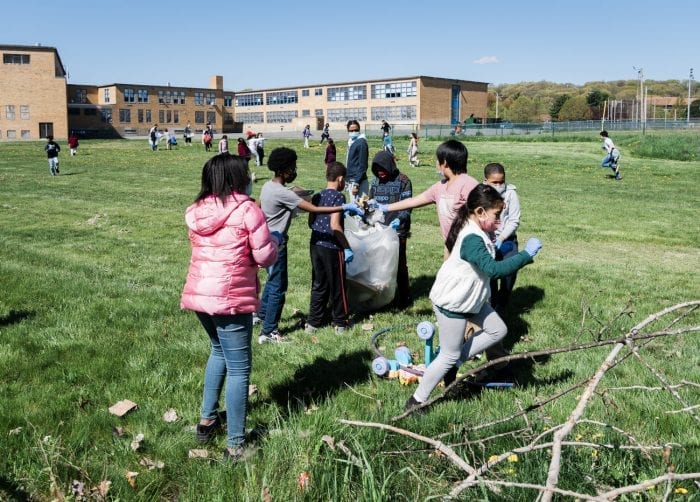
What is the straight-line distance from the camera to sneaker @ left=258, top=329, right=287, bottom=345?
5926mm

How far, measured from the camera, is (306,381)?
5012 mm

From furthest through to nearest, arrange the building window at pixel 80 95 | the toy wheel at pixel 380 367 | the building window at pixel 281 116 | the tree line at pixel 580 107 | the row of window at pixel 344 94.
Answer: the tree line at pixel 580 107 → the building window at pixel 281 116 → the building window at pixel 80 95 → the row of window at pixel 344 94 → the toy wheel at pixel 380 367

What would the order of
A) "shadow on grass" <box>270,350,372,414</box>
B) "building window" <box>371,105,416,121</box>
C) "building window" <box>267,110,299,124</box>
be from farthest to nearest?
"building window" <box>267,110,299,124</box>, "building window" <box>371,105,416,121</box>, "shadow on grass" <box>270,350,372,414</box>

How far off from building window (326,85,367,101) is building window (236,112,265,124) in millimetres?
14575

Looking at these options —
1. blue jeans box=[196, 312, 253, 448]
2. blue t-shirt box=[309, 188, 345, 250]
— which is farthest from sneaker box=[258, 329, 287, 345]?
blue jeans box=[196, 312, 253, 448]

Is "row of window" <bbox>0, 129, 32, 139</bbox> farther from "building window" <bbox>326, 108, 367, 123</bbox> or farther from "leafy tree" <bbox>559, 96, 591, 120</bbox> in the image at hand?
"leafy tree" <bbox>559, 96, 591, 120</bbox>

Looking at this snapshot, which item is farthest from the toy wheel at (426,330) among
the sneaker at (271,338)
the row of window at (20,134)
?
the row of window at (20,134)

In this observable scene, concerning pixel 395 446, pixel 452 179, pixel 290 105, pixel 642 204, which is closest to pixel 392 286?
pixel 452 179

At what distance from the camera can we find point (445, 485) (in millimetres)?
3020

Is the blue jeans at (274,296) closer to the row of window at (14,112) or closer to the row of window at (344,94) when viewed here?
the row of window at (14,112)

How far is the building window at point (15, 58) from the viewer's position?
7344cm

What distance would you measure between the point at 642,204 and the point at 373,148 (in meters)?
26.3

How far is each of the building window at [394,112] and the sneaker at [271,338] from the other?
80.5 meters

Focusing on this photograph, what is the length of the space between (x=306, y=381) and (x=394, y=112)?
84.5 metres
